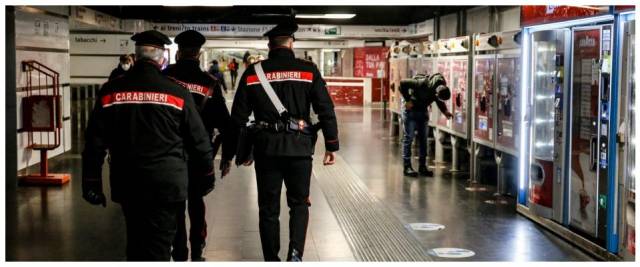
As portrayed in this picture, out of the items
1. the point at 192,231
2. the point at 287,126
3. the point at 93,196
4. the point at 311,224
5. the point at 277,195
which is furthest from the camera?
the point at 311,224

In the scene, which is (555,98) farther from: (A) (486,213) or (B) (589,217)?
(A) (486,213)

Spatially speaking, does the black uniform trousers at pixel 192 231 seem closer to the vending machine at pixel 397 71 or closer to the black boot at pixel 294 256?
the black boot at pixel 294 256

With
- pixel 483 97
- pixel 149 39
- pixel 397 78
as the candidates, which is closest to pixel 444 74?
pixel 483 97

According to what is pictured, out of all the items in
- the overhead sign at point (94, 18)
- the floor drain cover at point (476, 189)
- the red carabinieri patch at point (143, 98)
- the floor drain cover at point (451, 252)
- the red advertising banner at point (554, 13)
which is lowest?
the floor drain cover at point (451, 252)

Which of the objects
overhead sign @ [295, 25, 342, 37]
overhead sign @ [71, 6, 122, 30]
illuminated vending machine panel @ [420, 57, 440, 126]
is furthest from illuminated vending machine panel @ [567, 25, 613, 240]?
overhead sign @ [295, 25, 342, 37]

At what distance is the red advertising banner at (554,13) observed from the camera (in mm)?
6316

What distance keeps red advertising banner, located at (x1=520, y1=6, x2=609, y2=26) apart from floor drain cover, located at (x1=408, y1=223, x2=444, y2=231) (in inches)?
73.7

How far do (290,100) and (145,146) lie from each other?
46.9 inches

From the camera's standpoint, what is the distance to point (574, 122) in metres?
6.80

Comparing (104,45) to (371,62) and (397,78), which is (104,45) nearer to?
(397,78)

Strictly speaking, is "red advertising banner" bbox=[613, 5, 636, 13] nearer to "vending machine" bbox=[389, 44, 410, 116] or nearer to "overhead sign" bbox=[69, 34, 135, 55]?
"vending machine" bbox=[389, 44, 410, 116]

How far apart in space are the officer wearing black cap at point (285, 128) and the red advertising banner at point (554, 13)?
206cm

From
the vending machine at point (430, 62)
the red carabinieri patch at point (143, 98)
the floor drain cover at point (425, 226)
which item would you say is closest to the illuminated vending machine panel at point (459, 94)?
the vending machine at point (430, 62)

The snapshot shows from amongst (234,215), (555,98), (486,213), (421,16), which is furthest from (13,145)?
(421,16)
